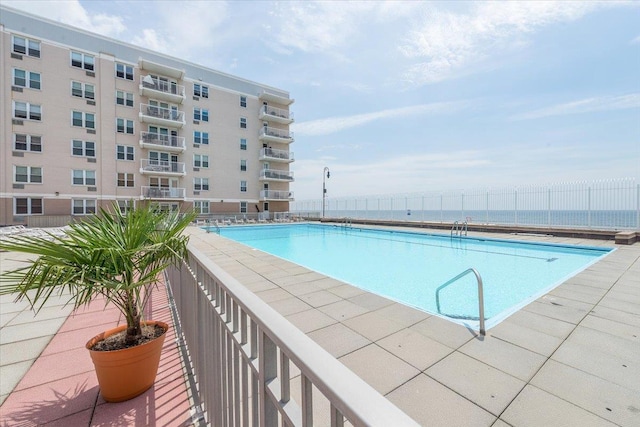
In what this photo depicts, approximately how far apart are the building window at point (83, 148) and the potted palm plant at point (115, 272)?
25.4 meters

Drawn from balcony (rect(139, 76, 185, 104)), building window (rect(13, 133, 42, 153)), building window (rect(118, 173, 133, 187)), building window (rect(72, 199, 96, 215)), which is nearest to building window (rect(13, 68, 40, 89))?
building window (rect(13, 133, 42, 153))

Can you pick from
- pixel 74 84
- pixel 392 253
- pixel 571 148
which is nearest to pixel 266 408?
pixel 392 253

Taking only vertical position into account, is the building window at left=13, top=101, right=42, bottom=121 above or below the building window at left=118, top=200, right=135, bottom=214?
above

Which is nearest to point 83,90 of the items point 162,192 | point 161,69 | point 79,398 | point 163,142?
point 161,69

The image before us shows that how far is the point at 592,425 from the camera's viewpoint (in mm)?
1955

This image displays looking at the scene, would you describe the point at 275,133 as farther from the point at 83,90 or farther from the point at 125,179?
the point at 83,90

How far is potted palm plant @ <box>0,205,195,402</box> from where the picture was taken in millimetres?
1796

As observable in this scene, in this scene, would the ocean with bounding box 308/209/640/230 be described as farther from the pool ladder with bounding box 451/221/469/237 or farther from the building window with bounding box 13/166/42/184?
the building window with bounding box 13/166/42/184

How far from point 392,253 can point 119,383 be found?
10.1 m

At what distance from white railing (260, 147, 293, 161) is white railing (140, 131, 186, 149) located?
8.16m

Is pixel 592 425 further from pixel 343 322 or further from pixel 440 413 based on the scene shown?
pixel 343 322

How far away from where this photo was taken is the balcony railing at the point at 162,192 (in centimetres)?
2302

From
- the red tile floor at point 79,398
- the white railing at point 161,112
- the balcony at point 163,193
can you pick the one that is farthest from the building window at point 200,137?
the red tile floor at point 79,398

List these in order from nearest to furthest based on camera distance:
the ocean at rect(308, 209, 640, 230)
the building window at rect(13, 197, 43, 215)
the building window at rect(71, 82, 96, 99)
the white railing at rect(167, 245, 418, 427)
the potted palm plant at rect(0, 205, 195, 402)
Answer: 1. the white railing at rect(167, 245, 418, 427)
2. the potted palm plant at rect(0, 205, 195, 402)
3. the ocean at rect(308, 209, 640, 230)
4. the building window at rect(13, 197, 43, 215)
5. the building window at rect(71, 82, 96, 99)
